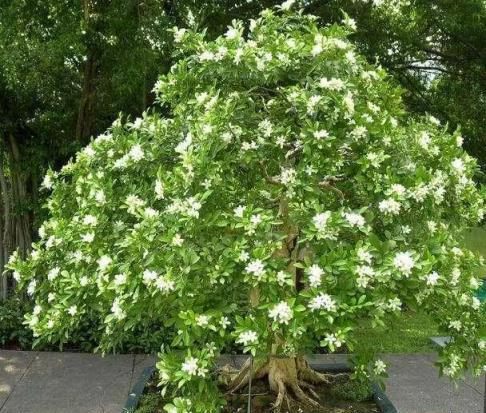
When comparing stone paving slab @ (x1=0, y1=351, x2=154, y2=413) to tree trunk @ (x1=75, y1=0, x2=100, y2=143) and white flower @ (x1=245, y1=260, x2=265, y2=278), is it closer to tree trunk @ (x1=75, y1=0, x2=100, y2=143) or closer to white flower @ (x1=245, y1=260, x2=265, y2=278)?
tree trunk @ (x1=75, y1=0, x2=100, y2=143)

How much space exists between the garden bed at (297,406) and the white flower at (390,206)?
62.3 inches

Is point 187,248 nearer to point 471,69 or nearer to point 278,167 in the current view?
point 278,167

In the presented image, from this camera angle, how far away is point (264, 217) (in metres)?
2.22

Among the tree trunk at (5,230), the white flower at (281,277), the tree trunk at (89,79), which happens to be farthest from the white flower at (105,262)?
the tree trunk at (5,230)

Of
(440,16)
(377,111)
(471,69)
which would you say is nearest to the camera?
(377,111)

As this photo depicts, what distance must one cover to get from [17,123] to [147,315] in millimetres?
3703

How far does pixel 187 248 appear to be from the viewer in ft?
7.29

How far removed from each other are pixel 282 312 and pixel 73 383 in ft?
9.70

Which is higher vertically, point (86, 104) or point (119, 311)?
point (86, 104)

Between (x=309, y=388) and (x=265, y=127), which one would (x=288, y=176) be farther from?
(x=309, y=388)

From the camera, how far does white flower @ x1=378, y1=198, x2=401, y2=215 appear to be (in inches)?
90.6

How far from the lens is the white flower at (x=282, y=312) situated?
2115 millimetres

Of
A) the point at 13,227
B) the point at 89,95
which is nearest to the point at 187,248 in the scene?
the point at 89,95

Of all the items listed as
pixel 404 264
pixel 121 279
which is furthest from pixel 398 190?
pixel 121 279
